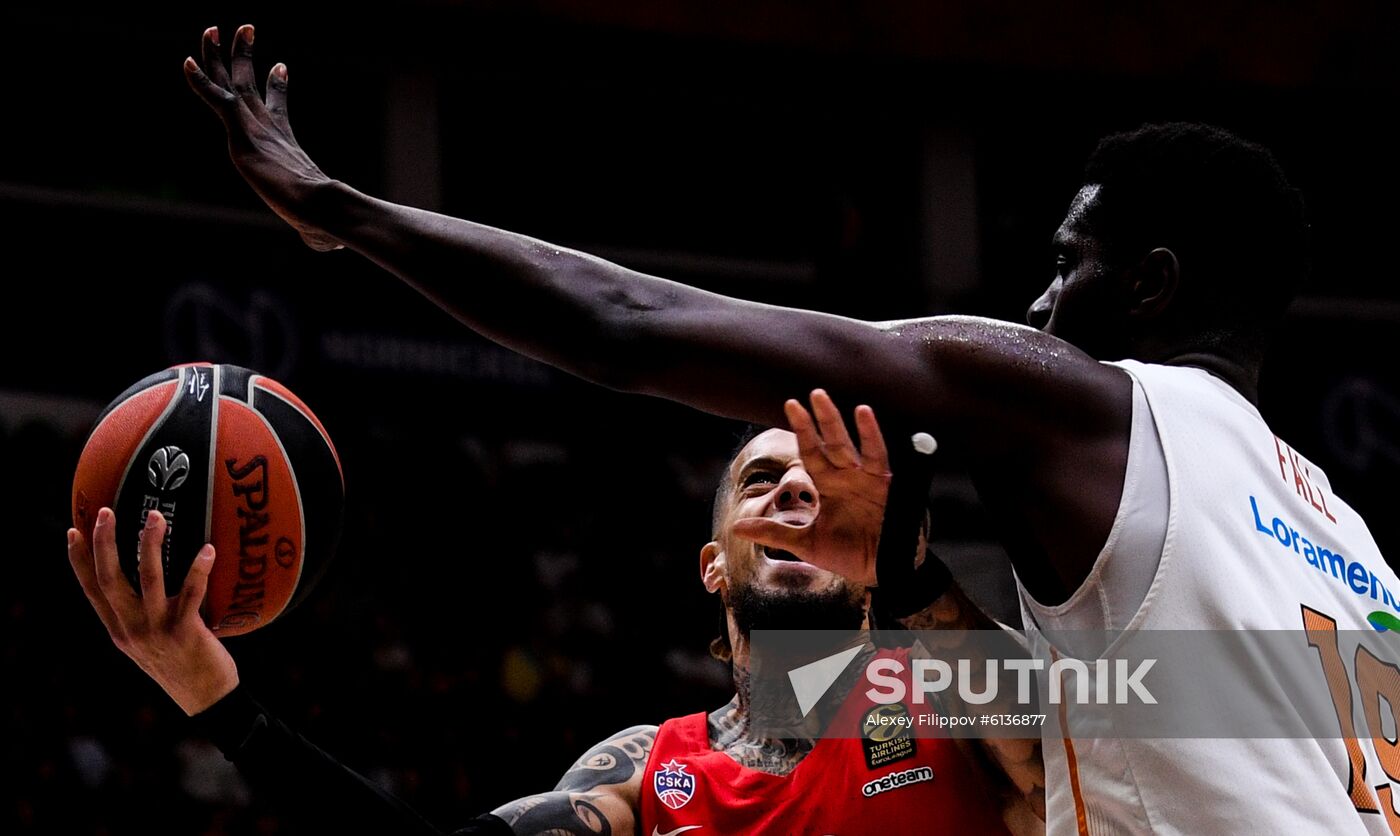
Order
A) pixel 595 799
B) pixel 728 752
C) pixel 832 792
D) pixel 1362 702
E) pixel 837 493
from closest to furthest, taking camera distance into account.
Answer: pixel 837 493 < pixel 1362 702 < pixel 832 792 < pixel 595 799 < pixel 728 752

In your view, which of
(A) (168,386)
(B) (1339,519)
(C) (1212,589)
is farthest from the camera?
(A) (168,386)

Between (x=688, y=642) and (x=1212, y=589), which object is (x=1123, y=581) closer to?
(x=1212, y=589)

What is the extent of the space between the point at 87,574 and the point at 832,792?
1712 millimetres

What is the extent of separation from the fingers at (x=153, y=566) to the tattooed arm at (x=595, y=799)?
1.04 m

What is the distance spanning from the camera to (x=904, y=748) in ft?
11.7

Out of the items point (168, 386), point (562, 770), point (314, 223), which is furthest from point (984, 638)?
point (562, 770)

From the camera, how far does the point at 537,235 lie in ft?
34.2

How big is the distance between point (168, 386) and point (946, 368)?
→ 168cm

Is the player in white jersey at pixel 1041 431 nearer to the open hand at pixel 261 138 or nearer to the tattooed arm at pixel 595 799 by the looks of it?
the open hand at pixel 261 138

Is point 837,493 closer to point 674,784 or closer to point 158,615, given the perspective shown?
point 158,615

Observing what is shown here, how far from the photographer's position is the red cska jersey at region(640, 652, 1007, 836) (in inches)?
136

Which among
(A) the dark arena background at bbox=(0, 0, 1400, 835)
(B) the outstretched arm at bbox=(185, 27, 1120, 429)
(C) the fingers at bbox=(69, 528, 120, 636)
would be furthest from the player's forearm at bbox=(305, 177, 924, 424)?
(A) the dark arena background at bbox=(0, 0, 1400, 835)

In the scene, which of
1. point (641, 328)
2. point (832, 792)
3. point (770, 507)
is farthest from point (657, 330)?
point (770, 507)

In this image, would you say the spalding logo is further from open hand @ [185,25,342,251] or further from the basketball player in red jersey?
open hand @ [185,25,342,251]
